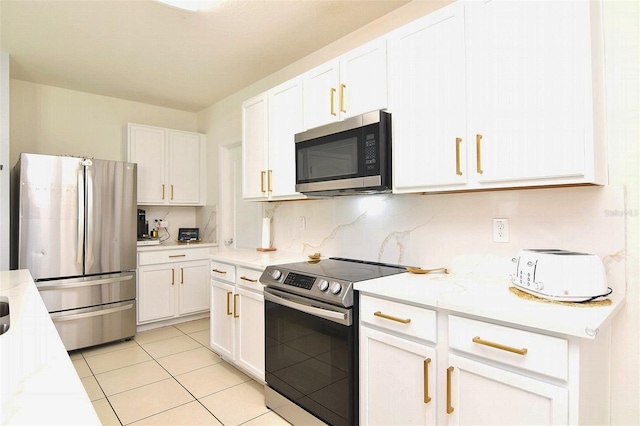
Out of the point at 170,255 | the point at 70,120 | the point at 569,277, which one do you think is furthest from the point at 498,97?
the point at 70,120

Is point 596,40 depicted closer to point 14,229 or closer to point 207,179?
point 207,179

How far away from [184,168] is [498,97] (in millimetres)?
3746

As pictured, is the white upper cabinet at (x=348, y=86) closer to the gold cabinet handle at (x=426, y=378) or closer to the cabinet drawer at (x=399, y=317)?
the cabinet drawer at (x=399, y=317)

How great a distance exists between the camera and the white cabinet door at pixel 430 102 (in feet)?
5.39

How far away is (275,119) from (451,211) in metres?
1.49

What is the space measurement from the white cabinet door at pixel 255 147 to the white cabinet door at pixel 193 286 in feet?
5.06

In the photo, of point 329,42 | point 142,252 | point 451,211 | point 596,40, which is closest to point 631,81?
point 596,40

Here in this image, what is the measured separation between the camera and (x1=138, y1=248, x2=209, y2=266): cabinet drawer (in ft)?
12.2

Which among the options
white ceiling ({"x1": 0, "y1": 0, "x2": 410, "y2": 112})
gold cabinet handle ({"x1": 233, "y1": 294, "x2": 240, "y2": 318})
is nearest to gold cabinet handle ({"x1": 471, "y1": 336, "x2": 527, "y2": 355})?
gold cabinet handle ({"x1": 233, "y1": 294, "x2": 240, "y2": 318})

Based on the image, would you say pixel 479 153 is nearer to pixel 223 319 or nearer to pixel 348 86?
pixel 348 86

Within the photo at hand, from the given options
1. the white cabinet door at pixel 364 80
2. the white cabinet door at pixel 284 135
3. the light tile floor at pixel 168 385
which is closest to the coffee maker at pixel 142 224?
the light tile floor at pixel 168 385

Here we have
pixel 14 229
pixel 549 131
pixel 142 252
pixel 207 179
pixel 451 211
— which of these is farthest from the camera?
pixel 207 179

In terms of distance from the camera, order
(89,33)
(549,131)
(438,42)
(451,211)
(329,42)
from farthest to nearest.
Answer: (329,42) < (89,33) < (451,211) < (438,42) < (549,131)

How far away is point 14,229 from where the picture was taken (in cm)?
328
